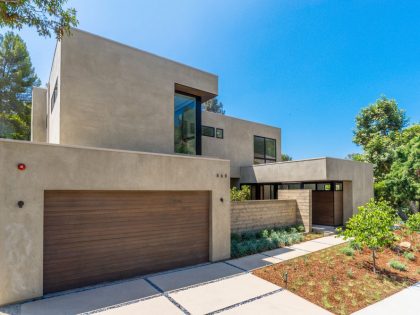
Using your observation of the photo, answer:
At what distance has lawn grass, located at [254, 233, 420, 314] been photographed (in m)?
5.53

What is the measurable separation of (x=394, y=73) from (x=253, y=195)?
16.3 metres

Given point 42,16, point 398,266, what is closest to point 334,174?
point 398,266

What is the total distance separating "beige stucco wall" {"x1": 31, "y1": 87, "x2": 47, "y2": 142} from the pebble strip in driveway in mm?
9824

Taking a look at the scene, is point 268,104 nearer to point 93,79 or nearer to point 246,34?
point 246,34

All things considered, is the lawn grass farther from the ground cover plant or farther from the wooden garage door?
the wooden garage door

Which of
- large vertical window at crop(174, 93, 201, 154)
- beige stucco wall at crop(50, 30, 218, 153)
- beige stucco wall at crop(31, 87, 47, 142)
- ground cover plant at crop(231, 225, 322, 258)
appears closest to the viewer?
beige stucco wall at crop(50, 30, 218, 153)

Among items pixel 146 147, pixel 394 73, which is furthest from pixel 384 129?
pixel 146 147

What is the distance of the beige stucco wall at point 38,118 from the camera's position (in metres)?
12.2

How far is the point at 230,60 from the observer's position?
59.6 feet

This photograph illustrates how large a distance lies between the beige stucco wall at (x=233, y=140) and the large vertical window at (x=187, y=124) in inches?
180

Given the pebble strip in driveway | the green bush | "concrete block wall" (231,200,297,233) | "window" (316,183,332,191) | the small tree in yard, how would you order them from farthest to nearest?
"window" (316,183,332,191), the green bush, "concrete block wall" (231,200,297,233), the small tree in yard, the pebble strip in driveway

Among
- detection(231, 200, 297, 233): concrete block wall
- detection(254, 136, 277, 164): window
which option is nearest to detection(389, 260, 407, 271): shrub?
detection(231, 200, 297, 233): concrete block wall

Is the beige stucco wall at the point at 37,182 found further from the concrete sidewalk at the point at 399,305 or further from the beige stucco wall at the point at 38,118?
the beige stucco wall at the point at 38,118

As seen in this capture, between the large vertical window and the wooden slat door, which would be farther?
the wooden slat door
